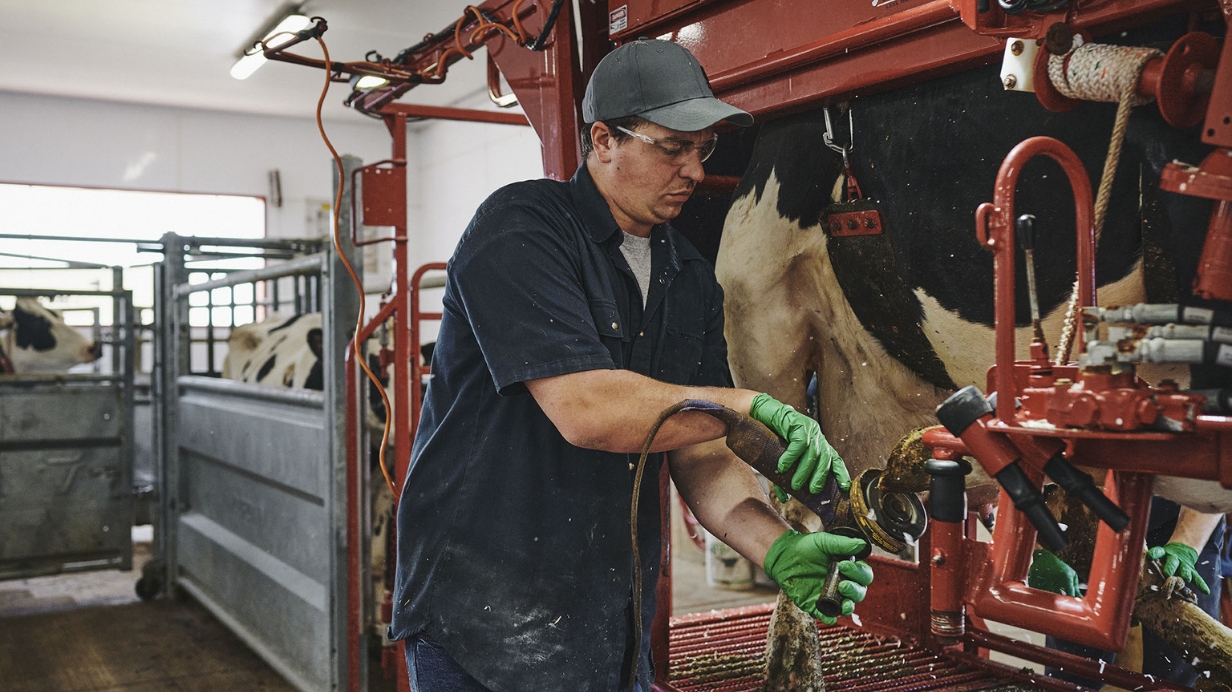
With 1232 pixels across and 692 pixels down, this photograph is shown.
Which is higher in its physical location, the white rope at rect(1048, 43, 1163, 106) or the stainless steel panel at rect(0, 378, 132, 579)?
the white rope at rect(1048, 43, 1163, 106)

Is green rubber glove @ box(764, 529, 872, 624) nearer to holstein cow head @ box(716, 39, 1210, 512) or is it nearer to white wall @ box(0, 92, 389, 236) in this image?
holstein cow head @ box(716, 39, 1210, 512)

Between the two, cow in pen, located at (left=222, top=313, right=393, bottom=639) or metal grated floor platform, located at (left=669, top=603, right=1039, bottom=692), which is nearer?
metal grated floor platform, located at (left=669, top=603, right=1039, bottom=692)

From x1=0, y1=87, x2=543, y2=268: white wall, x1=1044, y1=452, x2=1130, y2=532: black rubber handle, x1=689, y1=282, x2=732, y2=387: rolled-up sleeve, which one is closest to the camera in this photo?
x1=1044, y1=452, x2=1130, y2=532: black rubber handle

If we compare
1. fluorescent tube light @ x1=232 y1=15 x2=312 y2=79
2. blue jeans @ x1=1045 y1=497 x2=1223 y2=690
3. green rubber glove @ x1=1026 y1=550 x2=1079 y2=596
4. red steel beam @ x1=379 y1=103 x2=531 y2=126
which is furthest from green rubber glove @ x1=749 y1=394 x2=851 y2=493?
fluorescent tube light @ x1=232 y1=15 x2=312 y2=79

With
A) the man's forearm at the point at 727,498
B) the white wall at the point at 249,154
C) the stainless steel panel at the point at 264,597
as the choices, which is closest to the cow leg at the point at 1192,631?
the man's forearm at the point at 727,498

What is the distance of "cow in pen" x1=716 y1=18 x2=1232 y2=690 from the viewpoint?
5.67 feet

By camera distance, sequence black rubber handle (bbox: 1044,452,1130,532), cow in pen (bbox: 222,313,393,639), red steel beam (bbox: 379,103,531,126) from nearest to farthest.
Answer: black rubber handle (bbox: 1044,452,1130,532)
red steel beam (bbox: 379,103,531,126)
cow in pen (bbox: 222,313,393,639)

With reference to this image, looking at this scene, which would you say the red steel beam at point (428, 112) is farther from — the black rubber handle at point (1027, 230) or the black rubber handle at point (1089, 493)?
the black rubber handle at point (1089, 493)

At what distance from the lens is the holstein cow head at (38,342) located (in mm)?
6672

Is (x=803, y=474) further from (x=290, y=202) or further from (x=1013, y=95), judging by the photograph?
(x=290, y=202)

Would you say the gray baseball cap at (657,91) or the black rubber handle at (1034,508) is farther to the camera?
the gray baseball cap at (657,91)

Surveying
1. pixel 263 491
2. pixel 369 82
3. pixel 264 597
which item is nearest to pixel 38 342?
pixel 263 491

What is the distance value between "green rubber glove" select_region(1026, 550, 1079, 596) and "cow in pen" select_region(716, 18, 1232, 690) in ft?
0.62

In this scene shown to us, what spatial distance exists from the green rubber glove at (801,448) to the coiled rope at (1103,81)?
345 millimetres
